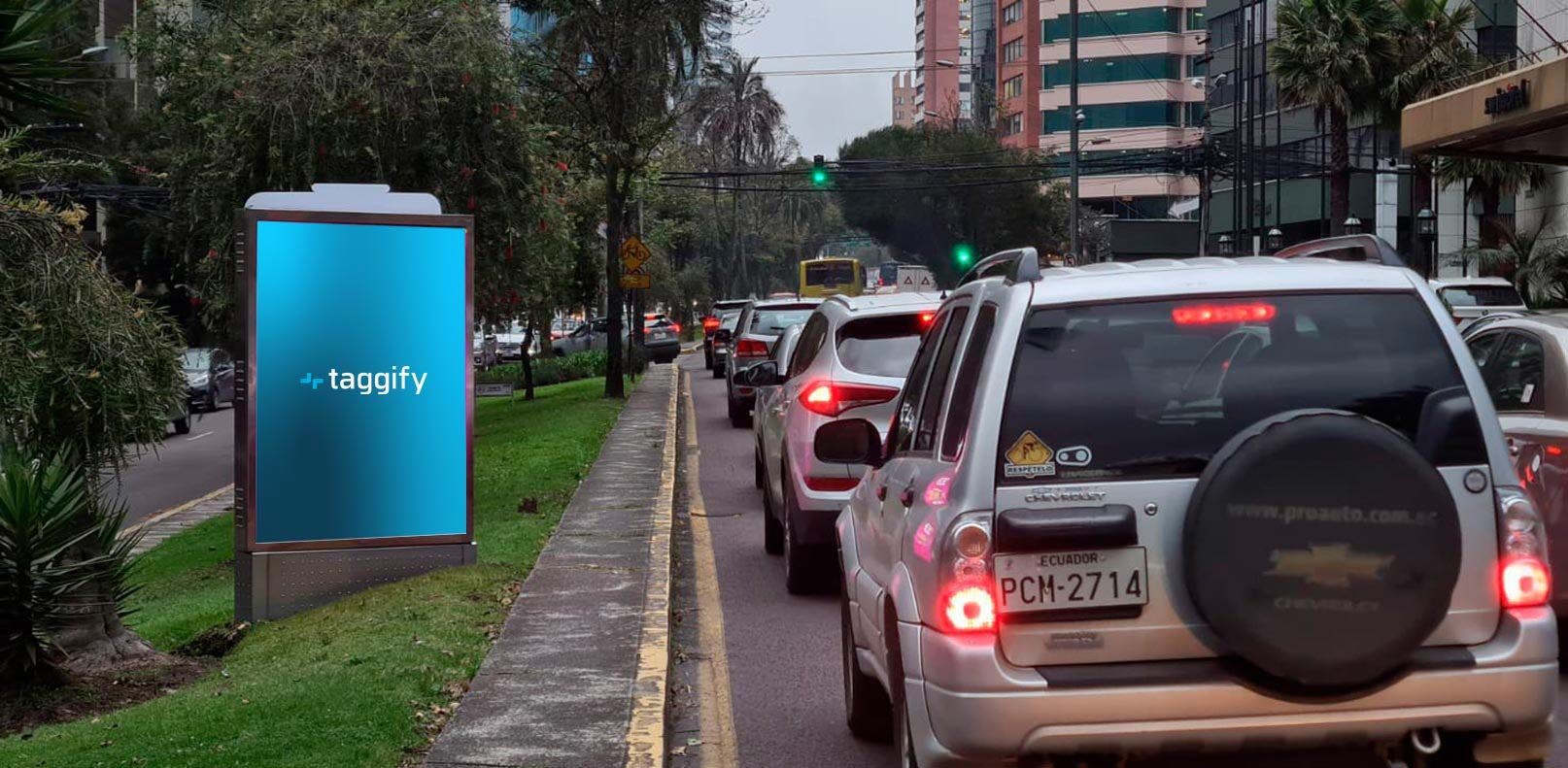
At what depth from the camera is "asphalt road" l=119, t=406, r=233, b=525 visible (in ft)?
80.1

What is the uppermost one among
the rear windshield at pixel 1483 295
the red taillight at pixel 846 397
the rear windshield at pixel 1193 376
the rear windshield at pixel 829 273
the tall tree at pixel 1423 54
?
the tall tree at pixel 1423 54

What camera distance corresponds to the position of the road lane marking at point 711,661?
23.8 feet

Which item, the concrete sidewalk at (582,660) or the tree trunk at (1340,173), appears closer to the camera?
the concrete sidewalk at (582,660)

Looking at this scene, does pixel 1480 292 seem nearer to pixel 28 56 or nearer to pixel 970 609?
pixel 28 56

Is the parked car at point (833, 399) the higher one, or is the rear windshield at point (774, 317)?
the rear windshield at point (774, 317)

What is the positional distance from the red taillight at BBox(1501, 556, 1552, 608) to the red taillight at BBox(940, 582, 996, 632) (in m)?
1.36

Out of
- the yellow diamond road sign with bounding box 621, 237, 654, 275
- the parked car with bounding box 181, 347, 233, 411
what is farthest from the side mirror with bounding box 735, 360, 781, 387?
the parked car with bounding box 181, 347, 233, 411

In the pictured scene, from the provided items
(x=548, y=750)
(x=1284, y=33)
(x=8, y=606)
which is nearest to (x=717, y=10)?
(x=1284, y=33)

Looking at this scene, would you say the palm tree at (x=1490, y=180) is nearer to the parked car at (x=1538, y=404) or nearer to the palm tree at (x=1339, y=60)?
the palm tree at (x=1339, y=60)

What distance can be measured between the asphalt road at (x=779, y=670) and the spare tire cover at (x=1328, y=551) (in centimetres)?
43

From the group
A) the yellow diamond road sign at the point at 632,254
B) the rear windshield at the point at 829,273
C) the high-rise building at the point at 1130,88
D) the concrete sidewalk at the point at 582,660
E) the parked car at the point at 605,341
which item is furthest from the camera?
the high-rise building at the point at 1130,88

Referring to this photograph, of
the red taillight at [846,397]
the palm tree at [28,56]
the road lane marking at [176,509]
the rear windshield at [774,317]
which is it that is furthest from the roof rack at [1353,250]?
the rear windshield at [774,317]

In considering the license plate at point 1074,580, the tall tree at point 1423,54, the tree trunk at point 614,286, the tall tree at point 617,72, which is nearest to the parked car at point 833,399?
the license plate at point 1074,580

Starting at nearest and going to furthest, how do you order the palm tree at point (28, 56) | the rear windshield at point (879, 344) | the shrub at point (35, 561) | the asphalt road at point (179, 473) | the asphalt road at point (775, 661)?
the asphalt road at point (775, 661)
the shrub at point (35, 561)
the palm tree at point (28, 56)
the rear windshield at point (879, 344)
the asphalt road at point (179, 473)
